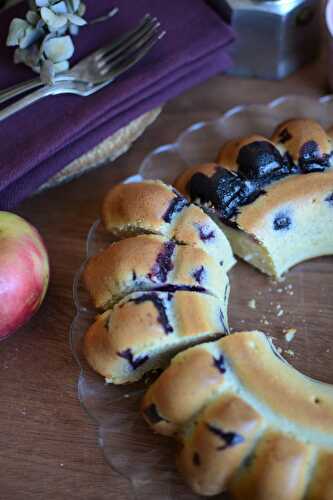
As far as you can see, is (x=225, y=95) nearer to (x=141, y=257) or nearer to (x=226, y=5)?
(x=226, y=5)

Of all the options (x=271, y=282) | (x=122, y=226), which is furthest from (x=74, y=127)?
(x=271, y=282)

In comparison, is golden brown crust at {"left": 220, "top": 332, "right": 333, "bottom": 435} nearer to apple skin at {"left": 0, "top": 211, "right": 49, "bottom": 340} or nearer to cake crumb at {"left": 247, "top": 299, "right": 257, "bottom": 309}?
cake crumb at {"left": 247, "top": 299, "right": 257, "bottom": 309}

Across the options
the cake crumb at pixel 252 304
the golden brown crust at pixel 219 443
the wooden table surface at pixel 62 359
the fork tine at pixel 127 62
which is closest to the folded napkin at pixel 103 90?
the fork tine at pixel 127 62

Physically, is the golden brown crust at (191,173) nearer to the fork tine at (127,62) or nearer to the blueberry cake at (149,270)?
the blueberry cake at (149,270)

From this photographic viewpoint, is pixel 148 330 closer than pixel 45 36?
Yes

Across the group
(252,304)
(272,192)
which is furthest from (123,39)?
(252,304)

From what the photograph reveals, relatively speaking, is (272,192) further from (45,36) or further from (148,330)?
(45,36)
